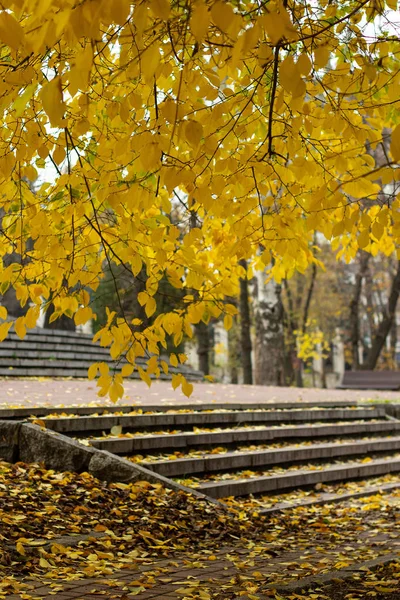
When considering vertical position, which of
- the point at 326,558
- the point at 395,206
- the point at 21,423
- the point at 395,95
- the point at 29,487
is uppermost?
the point at 395,95

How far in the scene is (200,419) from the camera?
8156mm

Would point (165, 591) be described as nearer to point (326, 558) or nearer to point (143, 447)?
point (326, 558)

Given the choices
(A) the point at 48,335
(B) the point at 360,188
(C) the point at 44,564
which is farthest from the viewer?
(A) the point at 48,335

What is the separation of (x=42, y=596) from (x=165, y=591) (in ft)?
2.13

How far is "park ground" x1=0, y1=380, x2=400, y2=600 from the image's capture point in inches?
161

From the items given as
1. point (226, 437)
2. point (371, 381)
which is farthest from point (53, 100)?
point (371, 381)

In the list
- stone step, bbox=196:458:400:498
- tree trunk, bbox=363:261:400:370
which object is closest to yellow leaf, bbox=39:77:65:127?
stone step, bbox=196:458:400:498

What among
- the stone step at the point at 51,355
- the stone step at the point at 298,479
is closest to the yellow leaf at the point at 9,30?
the stone step at the point at 298,479

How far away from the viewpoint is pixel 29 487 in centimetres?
568

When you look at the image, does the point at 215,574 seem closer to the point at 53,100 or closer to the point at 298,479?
the point at 53,100

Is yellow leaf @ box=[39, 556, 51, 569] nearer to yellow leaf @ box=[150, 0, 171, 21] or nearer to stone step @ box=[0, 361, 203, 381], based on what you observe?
yellow leaf @ box=[150, 0, 171, 21]

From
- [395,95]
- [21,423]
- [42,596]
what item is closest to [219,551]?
[42,596]

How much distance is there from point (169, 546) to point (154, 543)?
0.10 m

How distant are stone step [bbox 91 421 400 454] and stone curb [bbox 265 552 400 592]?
2.51m
